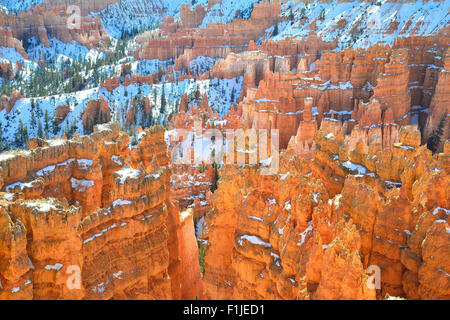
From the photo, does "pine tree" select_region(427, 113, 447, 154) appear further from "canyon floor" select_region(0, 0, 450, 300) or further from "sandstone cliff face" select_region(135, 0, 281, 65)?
"sandstone cliff face" select_region(135, 0, 281, 65)

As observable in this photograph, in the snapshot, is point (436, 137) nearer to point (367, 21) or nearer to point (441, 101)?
point (441, 101)

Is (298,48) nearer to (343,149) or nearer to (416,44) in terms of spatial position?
(416,44)

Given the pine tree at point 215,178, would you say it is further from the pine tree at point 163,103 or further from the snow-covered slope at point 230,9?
the snow-covered slope at point 230,9

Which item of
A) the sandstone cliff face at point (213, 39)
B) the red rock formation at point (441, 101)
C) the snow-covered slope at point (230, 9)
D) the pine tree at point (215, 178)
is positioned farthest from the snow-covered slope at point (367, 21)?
the pine tree at point (215, 178)

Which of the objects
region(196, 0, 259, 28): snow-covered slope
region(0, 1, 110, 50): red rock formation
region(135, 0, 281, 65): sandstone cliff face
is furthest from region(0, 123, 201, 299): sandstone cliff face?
region(196, 0, 259, 28): snow-covered slope

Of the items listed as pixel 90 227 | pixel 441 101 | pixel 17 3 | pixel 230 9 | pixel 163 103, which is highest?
pixel 17 3

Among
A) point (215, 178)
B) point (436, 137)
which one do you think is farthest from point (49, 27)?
point (436, 137)

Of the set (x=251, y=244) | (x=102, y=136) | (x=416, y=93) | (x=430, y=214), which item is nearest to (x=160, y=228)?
(x=251, y=244)
